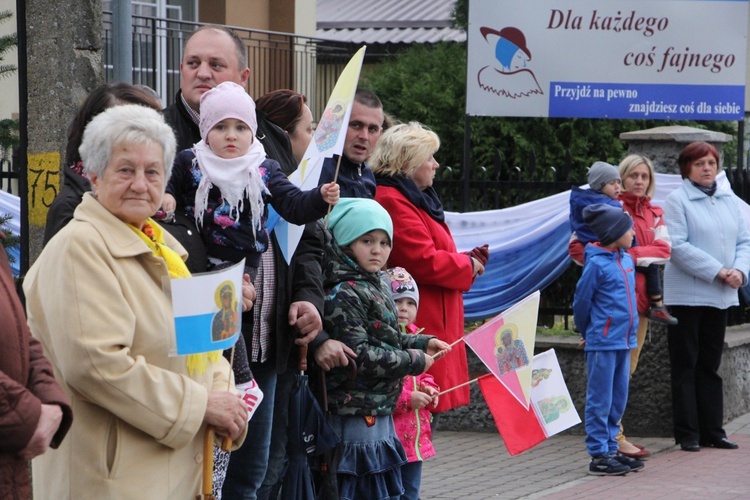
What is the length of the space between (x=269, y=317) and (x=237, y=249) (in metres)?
0.42

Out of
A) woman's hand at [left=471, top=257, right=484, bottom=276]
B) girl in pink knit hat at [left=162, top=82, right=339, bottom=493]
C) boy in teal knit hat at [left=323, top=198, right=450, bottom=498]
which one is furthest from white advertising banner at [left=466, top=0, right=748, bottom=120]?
girl in pink knit hat at [left=162, top=82, right=339, bottom=493]

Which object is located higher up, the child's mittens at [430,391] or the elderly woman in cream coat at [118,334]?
the elderly woman in cream coat at [118,334]

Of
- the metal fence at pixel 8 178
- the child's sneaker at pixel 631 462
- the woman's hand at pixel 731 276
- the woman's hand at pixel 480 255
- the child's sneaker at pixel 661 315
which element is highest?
the metal fence at pixel 8 178

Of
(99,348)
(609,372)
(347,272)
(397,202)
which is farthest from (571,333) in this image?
(99,348)

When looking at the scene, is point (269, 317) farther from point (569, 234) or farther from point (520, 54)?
point (520, 54)

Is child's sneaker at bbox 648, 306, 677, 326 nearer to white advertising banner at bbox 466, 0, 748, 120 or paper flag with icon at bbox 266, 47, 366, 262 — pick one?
white advertising banner at bbox 466, 0, 748, 120

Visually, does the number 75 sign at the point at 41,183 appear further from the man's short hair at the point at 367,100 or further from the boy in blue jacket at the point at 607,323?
the boy in blue jacket at the point at 607,323

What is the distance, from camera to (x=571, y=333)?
9359 mm

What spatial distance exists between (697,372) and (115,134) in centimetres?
592

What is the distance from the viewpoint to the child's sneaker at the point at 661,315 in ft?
25.9

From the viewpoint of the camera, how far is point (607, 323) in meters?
7.45

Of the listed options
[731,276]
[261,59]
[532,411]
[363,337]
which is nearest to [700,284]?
[731,276]

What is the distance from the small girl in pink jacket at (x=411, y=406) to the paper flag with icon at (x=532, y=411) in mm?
285

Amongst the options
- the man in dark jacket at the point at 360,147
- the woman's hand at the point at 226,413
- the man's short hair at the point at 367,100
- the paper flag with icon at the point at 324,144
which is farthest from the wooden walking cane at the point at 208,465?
the man's short hair at the point at 367,100
